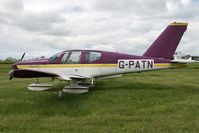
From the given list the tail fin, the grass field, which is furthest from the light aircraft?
the grass field

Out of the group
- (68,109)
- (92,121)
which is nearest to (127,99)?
(68,109)

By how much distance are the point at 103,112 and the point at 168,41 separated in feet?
20.9

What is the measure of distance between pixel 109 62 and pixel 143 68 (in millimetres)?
1557

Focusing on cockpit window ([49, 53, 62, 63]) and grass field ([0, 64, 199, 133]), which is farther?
cockpit window ([49, 53, 62, 63])

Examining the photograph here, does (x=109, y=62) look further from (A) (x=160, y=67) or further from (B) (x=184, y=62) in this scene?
(B) (x=184, y=62)

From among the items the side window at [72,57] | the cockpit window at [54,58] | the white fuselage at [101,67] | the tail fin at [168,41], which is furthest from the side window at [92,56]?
the tail fin at [168,41]

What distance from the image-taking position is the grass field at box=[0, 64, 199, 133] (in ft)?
23.6

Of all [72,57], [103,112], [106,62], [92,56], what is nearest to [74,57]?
[72,57]

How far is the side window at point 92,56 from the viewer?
14008 millimetres

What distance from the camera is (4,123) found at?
25.3ft

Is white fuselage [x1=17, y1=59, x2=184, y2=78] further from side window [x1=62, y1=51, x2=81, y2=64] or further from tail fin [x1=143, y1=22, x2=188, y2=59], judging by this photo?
tail fin [x1=143, y1=22, x2=188, y2=59]

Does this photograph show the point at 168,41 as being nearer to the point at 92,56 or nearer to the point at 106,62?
the point at 106,62

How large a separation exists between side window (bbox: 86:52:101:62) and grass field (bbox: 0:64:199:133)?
2233 millimetres

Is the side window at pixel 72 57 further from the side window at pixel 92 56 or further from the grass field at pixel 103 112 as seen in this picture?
the grass field at pixel 103 112
